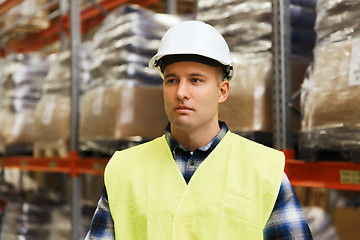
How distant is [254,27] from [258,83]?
13.2 inches

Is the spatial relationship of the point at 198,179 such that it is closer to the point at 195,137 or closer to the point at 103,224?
the point at 195,137

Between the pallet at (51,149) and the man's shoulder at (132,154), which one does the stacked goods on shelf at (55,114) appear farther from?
the man's shoulder at (132,154)

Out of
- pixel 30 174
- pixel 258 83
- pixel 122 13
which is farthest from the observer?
pixel 30 174

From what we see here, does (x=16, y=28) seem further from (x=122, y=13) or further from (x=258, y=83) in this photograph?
(x=258, y=83)

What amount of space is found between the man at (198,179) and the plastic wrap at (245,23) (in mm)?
1051

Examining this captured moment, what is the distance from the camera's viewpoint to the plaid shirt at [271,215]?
5.65 ft

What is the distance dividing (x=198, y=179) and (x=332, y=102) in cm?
92

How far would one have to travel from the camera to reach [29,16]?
19.8 ft

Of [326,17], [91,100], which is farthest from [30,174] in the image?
[326,17]

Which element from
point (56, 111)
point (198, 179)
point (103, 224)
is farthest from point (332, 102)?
point (56, 111)

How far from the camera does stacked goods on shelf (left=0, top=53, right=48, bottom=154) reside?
5133 mm

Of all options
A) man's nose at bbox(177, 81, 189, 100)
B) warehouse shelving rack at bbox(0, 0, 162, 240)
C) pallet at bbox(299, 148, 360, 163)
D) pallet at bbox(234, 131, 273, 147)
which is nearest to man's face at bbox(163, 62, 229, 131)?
man's nose at bbox(177, 81, 189, 100)

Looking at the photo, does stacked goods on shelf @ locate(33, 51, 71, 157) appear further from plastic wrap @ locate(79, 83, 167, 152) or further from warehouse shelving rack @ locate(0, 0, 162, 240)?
plastic wrap @ locate(79, 83, 167, 152)

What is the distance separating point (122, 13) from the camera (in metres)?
→ 3.78
